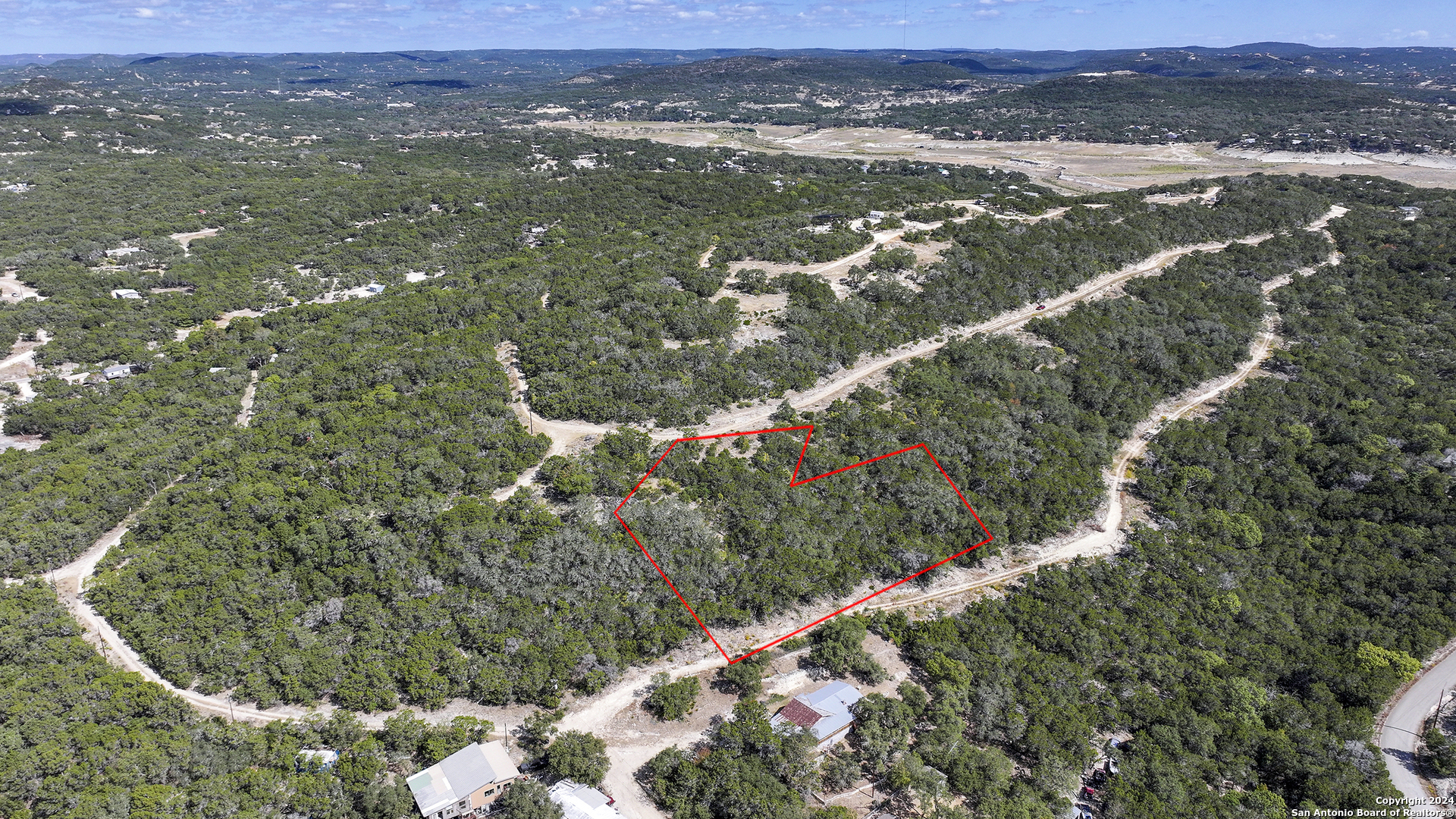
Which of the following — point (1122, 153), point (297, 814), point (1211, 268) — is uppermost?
point (1122, 153)

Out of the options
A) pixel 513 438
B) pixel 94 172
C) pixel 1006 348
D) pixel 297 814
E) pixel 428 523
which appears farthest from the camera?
pixel 94 172

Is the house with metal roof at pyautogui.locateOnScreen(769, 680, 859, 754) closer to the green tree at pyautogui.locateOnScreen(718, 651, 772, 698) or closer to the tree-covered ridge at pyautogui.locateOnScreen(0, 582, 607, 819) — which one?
the green tree at pyautogui.locateOnScreen(718, 651, 772, 698)

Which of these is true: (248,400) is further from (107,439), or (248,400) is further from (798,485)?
(798,485)

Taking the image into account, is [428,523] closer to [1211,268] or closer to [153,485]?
[153,485]

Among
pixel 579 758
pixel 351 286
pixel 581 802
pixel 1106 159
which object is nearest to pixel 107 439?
A: pixel 351 286

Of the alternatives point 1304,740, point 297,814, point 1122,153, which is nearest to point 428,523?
point 297,814

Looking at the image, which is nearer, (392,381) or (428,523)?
(428,523)
